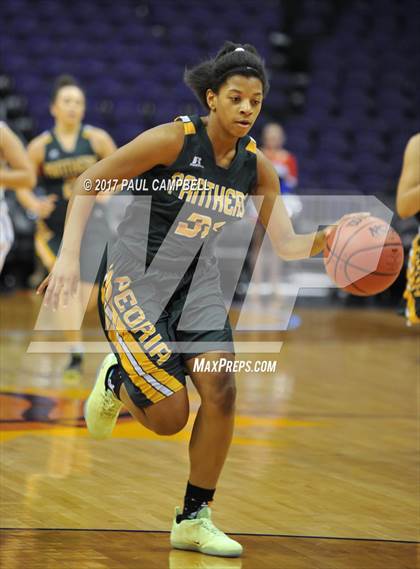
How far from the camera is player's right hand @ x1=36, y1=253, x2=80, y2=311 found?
3219mm

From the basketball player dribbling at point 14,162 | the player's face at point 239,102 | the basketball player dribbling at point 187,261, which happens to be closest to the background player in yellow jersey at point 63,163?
the basketball player dribbling at point 14,162

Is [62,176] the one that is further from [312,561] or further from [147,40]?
[147,40]

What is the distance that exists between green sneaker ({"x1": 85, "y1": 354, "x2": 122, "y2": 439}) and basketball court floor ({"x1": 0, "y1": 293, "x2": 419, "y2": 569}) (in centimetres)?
26

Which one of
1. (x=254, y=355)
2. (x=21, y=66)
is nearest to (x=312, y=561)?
(x=254, y=355)

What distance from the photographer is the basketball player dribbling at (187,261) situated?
3316mm

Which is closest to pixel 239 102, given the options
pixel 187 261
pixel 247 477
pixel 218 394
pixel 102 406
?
pixel 187 261

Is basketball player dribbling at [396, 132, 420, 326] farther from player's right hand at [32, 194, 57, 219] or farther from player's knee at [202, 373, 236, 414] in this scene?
player's right hand at [32, 194, 57, 219]

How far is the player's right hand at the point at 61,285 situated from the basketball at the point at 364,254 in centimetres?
86

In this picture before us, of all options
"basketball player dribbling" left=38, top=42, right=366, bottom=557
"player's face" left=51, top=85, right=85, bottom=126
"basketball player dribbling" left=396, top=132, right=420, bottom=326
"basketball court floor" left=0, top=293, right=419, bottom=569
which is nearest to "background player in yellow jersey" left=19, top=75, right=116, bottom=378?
"player's face" left=51, top=85, right=85, bottom=126

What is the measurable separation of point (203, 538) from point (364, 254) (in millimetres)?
1061

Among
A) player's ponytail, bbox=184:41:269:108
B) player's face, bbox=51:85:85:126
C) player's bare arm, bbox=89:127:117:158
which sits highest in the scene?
player's face, bbox=51:85:85:126

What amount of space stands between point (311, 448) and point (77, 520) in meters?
1.61

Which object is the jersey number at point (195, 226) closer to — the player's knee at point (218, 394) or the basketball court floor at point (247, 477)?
the player's knee at point (218, 394)

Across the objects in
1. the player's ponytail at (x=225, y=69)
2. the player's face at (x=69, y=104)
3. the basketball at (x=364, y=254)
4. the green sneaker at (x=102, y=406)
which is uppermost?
the player's face at (x=69, y=104)
